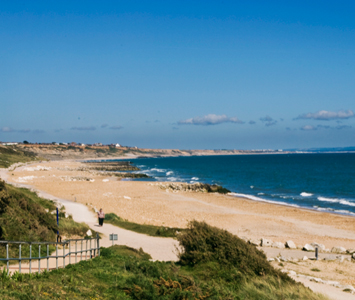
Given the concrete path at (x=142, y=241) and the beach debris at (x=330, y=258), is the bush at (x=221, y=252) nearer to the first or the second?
the concrete path at (x=142, y=241)

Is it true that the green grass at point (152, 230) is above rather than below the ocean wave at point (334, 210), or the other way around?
above

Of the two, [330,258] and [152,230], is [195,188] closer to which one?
[152,230]

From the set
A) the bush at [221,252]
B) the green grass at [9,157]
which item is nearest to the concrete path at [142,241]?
the bush at [221,252]

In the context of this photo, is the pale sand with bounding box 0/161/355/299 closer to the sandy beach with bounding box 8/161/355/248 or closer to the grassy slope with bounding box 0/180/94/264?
the sandy beach with bounding box 8/161/355/248

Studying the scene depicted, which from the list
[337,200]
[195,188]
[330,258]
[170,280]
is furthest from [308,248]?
[195,188]

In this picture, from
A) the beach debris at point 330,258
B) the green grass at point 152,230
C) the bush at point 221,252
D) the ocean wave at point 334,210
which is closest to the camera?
the bush at point 221,252

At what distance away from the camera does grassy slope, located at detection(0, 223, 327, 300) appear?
6906mm

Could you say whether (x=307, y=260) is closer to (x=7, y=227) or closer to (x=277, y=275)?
(x=277, y=275)

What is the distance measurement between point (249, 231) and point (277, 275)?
1425 cm

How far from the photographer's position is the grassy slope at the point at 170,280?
691 cm

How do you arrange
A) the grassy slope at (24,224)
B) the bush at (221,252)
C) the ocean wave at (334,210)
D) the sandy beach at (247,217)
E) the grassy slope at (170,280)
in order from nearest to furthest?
the grassy slope at (170,280), the bush at (221,252), the grassy slope at (24,224), the sandy beach at (247,217), the ocean wave at (334,210)

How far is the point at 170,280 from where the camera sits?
8555mm

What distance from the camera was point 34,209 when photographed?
55.2 ft

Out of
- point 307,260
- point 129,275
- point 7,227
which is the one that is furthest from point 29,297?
point 307,260
